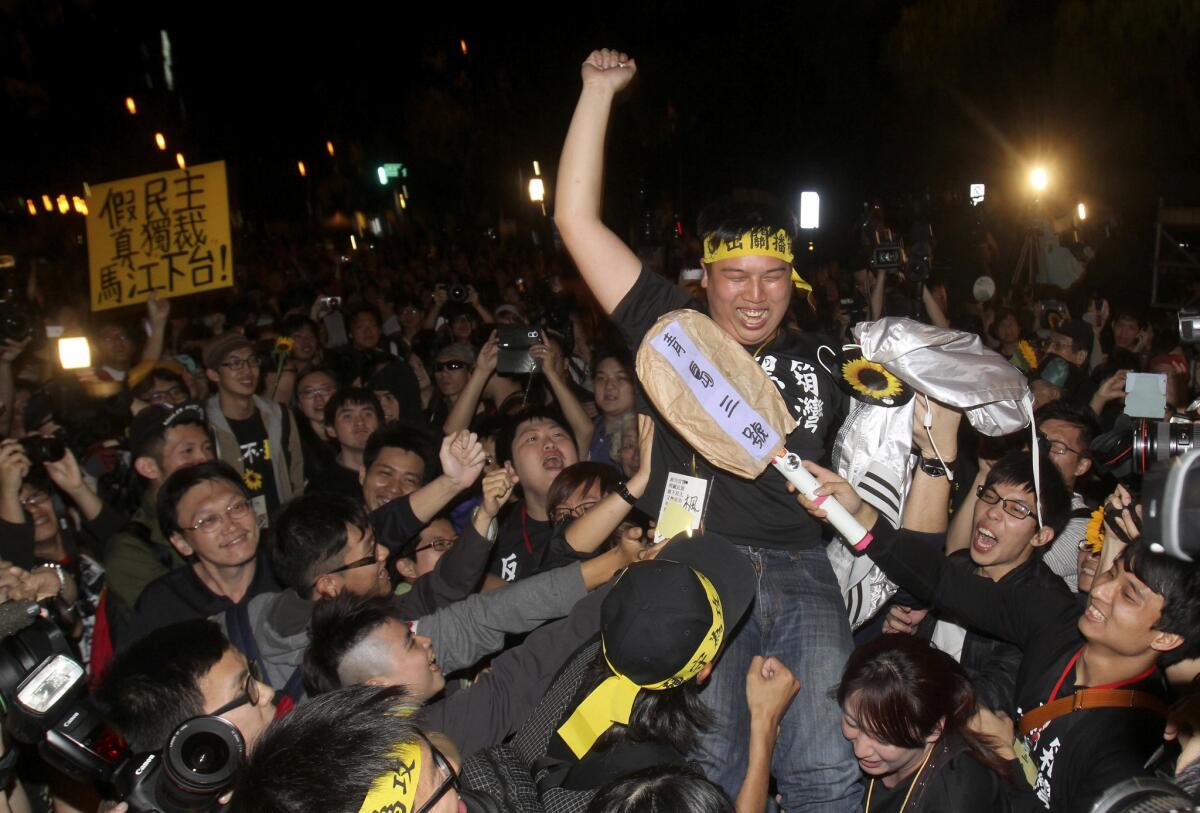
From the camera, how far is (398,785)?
186cm

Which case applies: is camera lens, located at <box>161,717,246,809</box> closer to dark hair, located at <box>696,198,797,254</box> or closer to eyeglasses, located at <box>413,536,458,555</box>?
dark hair, located at <box>696,198,797,254</box>

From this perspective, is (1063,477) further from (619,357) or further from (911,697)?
(619,357)

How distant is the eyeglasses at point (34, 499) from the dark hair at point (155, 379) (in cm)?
175

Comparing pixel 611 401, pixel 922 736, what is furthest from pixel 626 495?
pixel 611 401

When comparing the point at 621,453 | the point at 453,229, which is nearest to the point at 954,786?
the point at 621,453

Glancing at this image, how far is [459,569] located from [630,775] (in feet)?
5.70

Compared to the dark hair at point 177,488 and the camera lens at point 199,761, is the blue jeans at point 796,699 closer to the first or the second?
the camera lens at point 199,761

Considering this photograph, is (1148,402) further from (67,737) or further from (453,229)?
(453,229)

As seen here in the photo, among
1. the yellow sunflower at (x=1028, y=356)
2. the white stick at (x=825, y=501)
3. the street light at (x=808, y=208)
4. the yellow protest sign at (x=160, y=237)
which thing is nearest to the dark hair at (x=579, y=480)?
the white stick at (x=825, y=501)

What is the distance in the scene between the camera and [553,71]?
20.8 m

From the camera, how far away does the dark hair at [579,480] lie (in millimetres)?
4383

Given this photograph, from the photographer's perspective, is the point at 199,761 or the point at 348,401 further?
the point at 348,401

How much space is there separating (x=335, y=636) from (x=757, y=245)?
182 centimetres

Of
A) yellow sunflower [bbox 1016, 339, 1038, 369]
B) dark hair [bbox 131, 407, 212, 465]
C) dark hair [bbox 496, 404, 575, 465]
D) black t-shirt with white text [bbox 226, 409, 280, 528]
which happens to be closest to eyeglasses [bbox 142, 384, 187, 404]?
black t-shirt with white text [bbox 226, 409, 280, 528]
